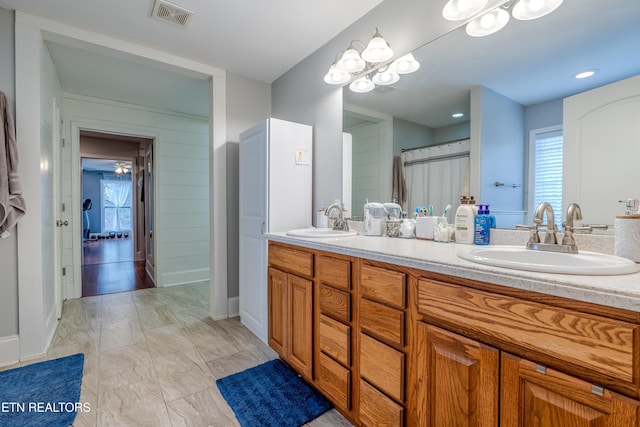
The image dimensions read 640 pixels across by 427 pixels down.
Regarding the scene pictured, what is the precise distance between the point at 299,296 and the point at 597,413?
129cm

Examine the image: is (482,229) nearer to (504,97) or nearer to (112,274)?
(504,97)

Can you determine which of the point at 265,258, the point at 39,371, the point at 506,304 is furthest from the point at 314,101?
the point at 39,371

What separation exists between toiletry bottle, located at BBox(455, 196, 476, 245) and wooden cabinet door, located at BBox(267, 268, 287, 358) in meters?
1.04

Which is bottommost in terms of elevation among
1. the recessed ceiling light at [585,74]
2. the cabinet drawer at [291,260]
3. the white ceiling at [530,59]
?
the cabinet drawer at [291,260]

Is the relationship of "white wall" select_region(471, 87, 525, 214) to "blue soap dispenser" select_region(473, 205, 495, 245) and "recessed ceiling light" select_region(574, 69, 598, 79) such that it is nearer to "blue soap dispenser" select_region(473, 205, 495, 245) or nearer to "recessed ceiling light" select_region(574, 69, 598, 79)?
"blue soap dispenser" select_region(473, 205, 495, 245)

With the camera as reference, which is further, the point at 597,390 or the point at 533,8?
the point at 533,8

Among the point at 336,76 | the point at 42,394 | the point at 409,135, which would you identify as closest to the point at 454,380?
the point at 409,135

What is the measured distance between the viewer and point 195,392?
67.4 inches

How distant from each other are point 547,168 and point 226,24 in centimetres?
226

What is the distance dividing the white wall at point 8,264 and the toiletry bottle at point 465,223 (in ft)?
9.44

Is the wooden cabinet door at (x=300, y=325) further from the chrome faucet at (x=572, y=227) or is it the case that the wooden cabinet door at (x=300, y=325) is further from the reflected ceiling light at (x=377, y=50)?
the reflected ceiling light at (x=377, y=50)

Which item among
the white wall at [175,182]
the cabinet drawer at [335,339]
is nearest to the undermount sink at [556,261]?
the cabinet drawer at [335,339]

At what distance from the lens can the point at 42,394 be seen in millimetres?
1681

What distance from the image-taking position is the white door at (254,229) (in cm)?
231
